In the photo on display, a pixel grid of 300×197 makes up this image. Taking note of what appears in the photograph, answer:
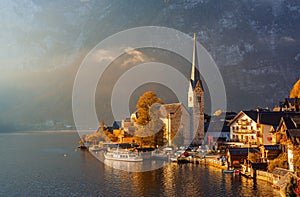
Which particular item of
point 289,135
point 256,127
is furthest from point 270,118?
point 289,135

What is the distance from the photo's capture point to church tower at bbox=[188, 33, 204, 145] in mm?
91125

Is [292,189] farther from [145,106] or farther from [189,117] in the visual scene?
[189,117]

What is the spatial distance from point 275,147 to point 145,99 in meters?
38.5

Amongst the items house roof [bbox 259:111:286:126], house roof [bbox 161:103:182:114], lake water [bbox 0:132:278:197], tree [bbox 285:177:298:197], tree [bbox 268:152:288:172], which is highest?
house roof [bbox 161:103:182:114]

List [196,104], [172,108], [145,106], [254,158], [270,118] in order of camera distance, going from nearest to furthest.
→ 1. [254,158]
2. [270,118]
3. [145,106]
4. [172,108]
5. [196,104]

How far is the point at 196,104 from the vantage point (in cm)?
9475

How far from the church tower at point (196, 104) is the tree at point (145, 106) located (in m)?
11.7

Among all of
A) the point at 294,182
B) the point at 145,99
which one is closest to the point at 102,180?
the point at 294,182

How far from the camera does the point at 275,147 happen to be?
55125 mm

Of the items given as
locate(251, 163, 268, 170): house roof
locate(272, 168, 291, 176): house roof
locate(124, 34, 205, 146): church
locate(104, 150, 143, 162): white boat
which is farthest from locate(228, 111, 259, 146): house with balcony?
locate(272, 168, 291, 176): house roof

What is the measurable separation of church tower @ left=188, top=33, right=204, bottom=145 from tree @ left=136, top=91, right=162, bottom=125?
11.7 metres

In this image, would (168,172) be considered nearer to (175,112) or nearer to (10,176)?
(10,176)

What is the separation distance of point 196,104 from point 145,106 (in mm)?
15794

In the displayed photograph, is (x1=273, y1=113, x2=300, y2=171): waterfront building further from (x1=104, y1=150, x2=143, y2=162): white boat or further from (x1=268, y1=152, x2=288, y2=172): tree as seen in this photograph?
(x1=104, y1=150, x2=143, y2=162): white boat
